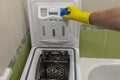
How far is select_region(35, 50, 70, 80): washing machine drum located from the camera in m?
1.12

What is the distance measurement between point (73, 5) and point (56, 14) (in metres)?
0.12

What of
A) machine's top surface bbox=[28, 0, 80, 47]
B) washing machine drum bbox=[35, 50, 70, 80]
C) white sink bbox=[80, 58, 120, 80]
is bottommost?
white sink bbox=[80, 58, 120, 80]

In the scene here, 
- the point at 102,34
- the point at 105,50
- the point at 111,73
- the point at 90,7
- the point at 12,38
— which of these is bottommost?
the point at 111,73

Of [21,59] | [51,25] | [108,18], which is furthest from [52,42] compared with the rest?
[108,18]

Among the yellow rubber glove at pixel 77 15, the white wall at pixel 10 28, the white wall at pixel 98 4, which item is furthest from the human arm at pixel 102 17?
the white wall at pixel 10 28

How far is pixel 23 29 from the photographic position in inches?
49.6

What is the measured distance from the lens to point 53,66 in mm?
1196

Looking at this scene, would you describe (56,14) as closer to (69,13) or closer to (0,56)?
(69,13)

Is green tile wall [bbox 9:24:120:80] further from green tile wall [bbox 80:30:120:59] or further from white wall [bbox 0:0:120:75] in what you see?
white wall [bbox 0:0:120:75]

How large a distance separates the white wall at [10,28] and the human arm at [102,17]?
31cm

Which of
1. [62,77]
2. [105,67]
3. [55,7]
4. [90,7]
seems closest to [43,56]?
[62,77]

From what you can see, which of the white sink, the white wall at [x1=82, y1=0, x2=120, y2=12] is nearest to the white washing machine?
the white wall at [x1=82, y1=0, x2=120, y2=12]

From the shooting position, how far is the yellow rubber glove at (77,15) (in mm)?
1059

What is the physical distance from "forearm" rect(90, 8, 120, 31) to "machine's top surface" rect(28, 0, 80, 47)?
21cm
